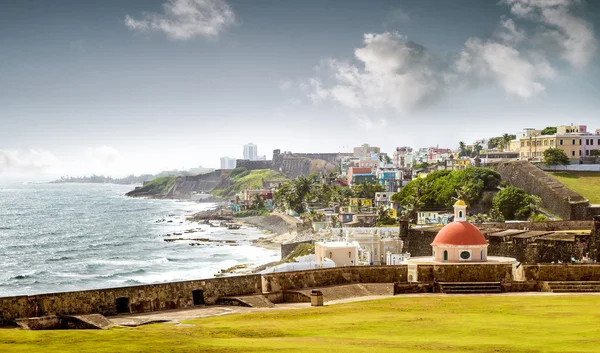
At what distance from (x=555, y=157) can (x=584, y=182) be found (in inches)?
337

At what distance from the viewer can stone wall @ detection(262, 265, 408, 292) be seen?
3409cm

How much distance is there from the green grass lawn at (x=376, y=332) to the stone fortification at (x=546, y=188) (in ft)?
173

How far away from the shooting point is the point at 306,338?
71.5ft

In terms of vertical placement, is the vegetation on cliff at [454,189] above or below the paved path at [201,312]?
above

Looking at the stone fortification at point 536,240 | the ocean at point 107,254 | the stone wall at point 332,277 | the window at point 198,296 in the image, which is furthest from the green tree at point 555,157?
the window at point 198,296

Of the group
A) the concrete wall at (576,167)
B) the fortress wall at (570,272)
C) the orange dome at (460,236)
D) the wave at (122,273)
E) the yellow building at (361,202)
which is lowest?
the wave at (122,273)

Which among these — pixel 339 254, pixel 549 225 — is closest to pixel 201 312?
pixel 339 254

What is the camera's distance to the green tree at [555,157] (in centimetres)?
10175

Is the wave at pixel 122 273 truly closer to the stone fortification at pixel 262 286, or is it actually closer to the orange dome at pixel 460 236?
the orange dome at pixel 460 236

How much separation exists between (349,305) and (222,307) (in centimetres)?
481

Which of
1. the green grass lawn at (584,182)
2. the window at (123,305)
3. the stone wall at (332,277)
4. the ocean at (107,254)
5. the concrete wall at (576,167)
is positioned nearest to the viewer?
the window at (123,305)

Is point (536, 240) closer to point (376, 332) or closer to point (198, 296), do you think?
point (198, 296)

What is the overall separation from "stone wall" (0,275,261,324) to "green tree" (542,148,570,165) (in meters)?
76.3

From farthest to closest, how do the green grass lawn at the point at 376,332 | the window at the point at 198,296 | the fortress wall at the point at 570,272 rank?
the fortress wall at the point at 570,272
the window at the point at 198,296
the green grass lawn at the point at 376,332
